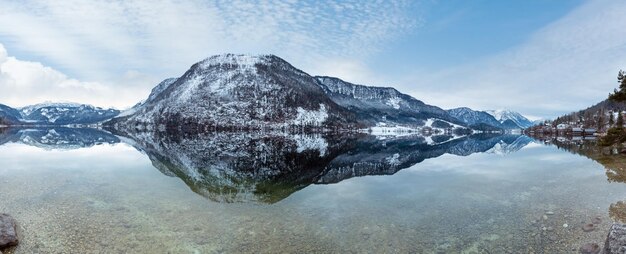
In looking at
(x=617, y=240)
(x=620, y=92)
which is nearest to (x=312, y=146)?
(x=620, y=92)

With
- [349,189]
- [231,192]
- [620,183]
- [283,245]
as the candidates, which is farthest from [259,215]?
[620,183]

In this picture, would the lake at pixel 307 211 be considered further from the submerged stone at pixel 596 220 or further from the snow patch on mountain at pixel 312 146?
the snow patch on mountain at pixel 312 146

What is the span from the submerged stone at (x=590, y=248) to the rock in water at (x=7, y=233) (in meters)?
27.3

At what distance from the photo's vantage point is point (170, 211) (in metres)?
23.6

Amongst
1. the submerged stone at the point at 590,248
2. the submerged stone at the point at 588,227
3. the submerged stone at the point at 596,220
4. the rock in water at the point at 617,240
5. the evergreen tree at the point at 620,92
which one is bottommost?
the submerged stone at the point at 590,248

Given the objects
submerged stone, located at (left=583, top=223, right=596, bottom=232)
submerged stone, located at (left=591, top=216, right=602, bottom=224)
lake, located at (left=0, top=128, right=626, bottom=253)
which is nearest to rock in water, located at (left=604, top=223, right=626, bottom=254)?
lake, located at (left=0, top=128, right=626, bottom=253)

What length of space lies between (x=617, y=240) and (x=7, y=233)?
26.6m

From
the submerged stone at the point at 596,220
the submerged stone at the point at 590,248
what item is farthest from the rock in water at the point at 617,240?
the submerged stone at the point at 596,220

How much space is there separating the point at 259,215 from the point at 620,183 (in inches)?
1301

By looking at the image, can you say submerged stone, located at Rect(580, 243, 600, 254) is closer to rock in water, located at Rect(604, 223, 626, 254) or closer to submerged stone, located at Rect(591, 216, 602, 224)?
rock in water, located at Rect(604, 223, 626, 254)

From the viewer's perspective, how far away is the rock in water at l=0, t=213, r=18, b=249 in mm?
16859

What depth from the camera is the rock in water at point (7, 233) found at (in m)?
16.9

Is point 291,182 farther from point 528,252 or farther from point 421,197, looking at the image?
point 528,252

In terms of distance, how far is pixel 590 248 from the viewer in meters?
16.3
